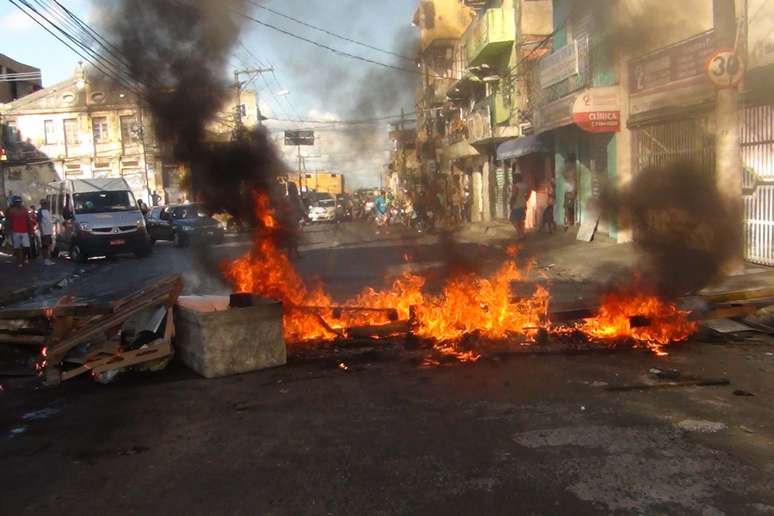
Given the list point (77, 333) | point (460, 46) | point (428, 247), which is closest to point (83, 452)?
point (77, 333)

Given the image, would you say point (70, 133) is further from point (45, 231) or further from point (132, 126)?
point (132, 126)

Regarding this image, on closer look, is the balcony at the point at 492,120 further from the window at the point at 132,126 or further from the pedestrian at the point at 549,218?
the window at the point at 132,126

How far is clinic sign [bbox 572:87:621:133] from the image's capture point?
1507cm

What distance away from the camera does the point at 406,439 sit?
4148 mm

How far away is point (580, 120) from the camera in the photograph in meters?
15.1

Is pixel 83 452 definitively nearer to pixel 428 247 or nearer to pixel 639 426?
pixel 639 426

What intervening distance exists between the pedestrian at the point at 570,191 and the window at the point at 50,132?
1382 inches

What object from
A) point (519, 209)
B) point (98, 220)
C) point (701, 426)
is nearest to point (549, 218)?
point (519, 209)

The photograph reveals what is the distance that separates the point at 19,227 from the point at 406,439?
15.7 meters

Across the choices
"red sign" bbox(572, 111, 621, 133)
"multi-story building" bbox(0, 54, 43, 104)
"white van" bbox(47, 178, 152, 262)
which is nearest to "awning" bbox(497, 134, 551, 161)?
"red sign" bbox(572, 111, 621, 133)

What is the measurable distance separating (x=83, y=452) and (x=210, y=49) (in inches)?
195

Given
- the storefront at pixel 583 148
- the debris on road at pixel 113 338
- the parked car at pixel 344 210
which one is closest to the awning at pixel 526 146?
the storefront at pixel 583 148

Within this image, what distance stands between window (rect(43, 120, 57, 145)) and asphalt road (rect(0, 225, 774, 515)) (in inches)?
1642

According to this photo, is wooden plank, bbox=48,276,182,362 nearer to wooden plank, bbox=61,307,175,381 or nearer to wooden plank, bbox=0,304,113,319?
wooden plank, bbox=61,307,175,381
